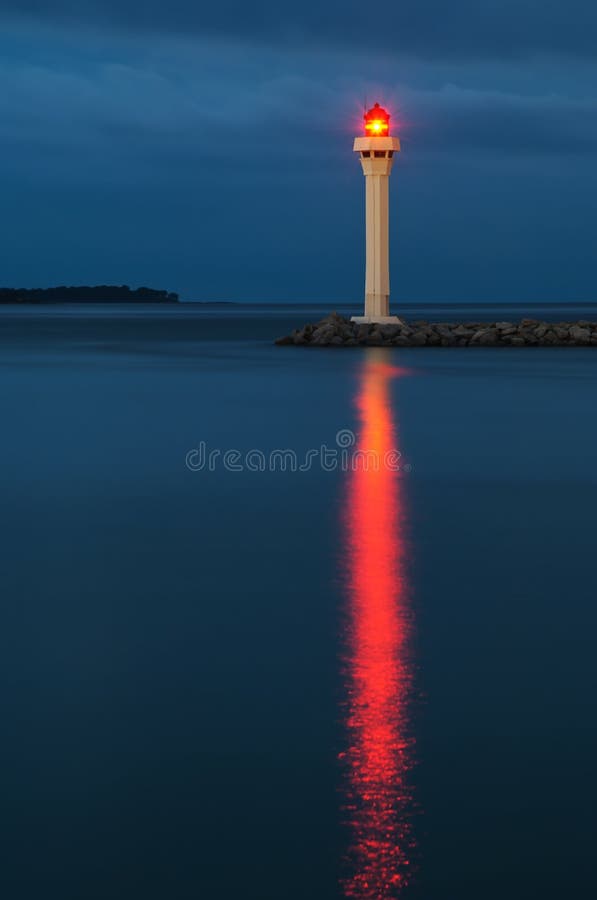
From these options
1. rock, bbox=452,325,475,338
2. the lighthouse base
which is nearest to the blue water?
the lighthouse base

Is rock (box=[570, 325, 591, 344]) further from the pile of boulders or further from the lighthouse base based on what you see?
the lighthouse base

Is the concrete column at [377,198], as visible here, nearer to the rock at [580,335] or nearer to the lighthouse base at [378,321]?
the lighthouse base at [378,321]

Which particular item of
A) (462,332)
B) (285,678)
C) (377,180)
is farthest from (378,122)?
(285,678)

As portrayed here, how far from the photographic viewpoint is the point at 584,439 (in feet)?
51.1

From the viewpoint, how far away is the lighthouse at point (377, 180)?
121ft

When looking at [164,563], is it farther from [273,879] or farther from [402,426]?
[402,426]

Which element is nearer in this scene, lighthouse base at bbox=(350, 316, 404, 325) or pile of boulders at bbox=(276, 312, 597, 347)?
pile of boulders at bbox=(276, 312, 597, 347)

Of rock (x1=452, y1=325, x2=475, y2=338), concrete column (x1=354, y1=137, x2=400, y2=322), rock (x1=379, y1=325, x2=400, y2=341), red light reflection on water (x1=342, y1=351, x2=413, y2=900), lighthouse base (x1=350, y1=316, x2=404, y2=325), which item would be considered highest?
concrete column (x1=354, y1=137, x2=400, y2=322)

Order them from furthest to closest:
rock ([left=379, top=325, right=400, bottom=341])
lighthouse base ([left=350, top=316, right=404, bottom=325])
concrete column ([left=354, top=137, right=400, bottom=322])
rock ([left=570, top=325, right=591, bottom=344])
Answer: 1. rock ([left=570, top=325, right=591, bottom=344])
2. lighthouse base ([left=350, top=316, right=404, bottom=325])
3. rock ([left=379, top=325, right=400, bottom=341])
4. concrete column ([left=354, top=137, right=400, bottom=322])

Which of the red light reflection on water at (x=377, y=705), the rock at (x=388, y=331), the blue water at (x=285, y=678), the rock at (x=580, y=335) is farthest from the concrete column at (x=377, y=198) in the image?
the red light reflection on water at (x=377, y=705)

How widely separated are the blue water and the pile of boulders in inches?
1042

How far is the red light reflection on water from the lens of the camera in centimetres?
368

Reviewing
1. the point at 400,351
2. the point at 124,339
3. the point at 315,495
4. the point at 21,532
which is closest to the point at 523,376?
the point at 400,351

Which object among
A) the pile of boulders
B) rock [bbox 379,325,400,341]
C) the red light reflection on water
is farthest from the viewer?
the pile of boulders
